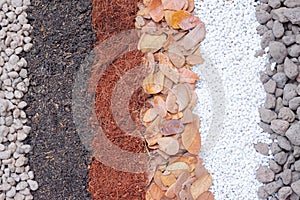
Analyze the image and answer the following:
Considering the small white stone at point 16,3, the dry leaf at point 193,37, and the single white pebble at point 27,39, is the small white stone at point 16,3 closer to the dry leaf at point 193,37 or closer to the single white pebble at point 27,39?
the single white pebble at point 27,39

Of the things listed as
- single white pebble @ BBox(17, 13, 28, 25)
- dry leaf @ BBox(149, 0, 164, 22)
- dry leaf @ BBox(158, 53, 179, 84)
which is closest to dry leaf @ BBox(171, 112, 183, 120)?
dry leaf @ BBox(158, 53, 179, 84)

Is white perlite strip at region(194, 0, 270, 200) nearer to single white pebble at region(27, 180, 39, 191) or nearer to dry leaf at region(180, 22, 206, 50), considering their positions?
dry leaf at region(180, 22, 206, 50)

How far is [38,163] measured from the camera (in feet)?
6.28

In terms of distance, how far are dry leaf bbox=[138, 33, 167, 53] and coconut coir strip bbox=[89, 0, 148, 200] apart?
3 centimetres

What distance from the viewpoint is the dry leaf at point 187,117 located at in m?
1.87

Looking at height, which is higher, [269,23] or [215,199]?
[269,23]

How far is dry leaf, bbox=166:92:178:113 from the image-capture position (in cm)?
187

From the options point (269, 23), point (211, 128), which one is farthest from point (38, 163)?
point (269, 23)

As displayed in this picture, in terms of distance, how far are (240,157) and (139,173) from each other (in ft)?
1.15

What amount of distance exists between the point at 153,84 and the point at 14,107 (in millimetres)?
491

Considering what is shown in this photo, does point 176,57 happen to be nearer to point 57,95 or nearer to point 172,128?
point 172,128

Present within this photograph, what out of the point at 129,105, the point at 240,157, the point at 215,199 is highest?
the point at 129,105

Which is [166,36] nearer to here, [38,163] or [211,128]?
[211,128]

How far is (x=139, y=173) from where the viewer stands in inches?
73.8
